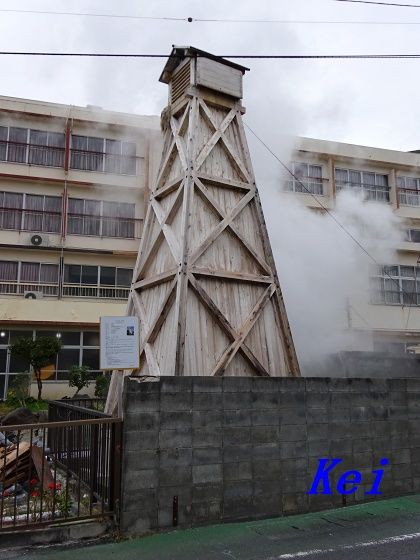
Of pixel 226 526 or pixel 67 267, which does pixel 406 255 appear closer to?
pixel 67 267

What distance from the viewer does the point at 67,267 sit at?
73.8ft

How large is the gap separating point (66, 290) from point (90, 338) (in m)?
2.59

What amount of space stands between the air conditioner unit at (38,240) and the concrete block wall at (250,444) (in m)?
17.4

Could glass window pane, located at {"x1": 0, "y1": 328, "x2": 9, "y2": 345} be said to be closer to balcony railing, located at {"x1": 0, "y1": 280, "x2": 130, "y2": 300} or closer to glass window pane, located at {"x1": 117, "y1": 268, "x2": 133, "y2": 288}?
balcony railing, located at {"x1": 0, "y1": 280, "x2": 130, "y2": 300}

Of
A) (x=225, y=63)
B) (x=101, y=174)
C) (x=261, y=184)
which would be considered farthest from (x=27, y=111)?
(x=225, y=63)

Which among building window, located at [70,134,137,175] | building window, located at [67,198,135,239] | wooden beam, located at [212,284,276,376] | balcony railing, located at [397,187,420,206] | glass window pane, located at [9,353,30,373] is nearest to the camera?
wooden beam, located at [212,284,276,376]

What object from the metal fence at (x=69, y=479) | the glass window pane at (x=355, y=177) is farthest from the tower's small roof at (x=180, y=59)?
the glass window pane at (x=355, y=177)

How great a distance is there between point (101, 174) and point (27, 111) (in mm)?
4182

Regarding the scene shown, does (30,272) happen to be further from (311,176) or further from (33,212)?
(311,176)

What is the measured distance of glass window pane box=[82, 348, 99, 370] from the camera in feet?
69.1

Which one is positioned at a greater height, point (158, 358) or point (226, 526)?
point (158, 358)

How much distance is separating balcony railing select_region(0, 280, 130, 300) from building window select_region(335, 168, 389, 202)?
1277cm

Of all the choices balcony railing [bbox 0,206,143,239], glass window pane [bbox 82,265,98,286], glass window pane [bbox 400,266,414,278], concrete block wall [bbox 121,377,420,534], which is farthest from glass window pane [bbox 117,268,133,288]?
concrete block wall [bbox 121,377,420,534]

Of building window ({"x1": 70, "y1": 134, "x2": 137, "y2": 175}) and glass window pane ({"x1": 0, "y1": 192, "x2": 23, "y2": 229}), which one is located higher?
building window ({"x1": 70, "y1": 134, "x2": 137, "y2": 175})
